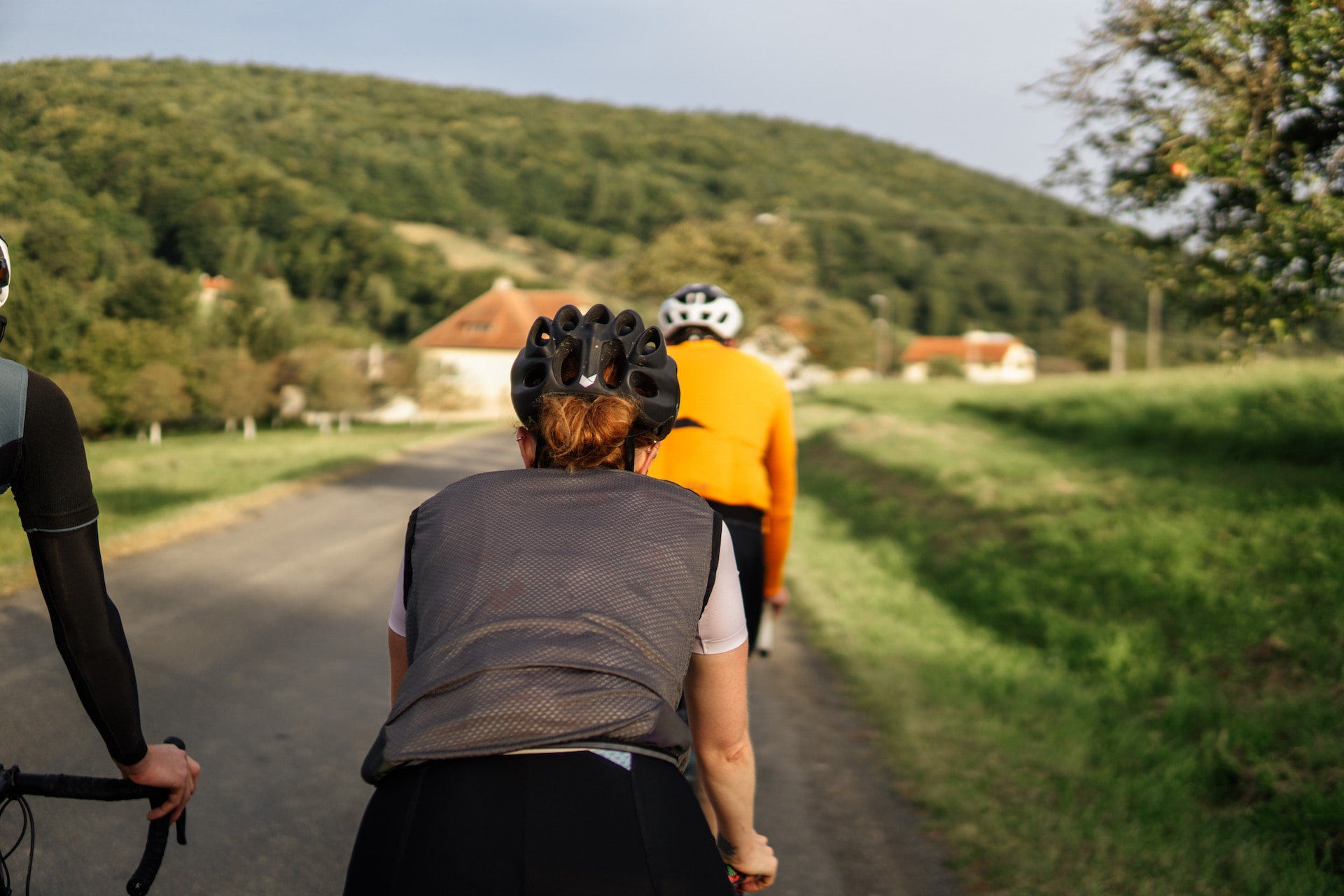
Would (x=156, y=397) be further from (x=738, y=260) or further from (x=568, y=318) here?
(x=738, y=260)

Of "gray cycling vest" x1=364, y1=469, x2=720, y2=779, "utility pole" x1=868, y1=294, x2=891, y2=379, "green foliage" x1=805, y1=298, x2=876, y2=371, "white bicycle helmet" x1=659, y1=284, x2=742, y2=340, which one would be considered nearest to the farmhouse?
"utility pole" x1=868, y1=294, x2=891, y2=379

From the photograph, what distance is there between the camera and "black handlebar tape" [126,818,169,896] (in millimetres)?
1804

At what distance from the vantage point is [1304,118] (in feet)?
20.9

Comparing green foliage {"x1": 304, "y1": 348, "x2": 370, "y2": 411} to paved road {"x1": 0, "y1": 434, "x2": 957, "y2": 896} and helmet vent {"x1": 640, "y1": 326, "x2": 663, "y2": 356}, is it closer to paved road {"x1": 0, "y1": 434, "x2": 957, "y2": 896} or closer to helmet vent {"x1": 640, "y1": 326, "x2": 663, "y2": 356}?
paved road {"x1": 0, "y1": 434, "x2": 957, "y2": 896}

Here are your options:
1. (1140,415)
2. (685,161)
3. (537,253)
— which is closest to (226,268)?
(1140,415)

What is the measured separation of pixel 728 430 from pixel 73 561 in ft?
7.64

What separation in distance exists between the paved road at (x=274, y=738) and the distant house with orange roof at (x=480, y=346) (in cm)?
2668

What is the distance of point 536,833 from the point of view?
1.47m

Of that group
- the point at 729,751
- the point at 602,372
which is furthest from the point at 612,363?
the point at 729,751

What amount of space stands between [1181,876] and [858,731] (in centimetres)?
211

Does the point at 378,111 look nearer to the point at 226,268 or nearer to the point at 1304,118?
the point at 226,268

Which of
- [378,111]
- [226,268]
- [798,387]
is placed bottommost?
[798,387]

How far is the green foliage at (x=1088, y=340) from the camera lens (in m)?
86.6

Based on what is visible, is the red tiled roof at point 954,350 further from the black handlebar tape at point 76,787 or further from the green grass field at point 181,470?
the black handlebar tape at point 76,787
